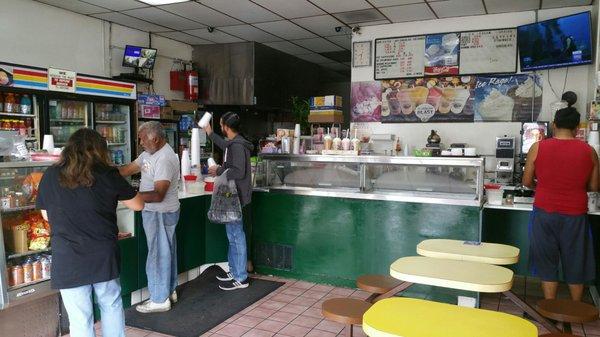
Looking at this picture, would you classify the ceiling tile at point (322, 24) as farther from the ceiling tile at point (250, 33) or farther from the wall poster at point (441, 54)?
the wall poster at point (441, 54)

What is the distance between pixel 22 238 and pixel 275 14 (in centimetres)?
428

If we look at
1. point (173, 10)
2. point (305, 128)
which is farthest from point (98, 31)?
point (305, 128)

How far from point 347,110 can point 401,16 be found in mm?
5637

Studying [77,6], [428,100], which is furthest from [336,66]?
[77,6]

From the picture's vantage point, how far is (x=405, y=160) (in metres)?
4.11

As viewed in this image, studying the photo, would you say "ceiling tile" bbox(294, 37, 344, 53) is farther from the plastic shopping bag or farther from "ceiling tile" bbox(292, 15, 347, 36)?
the plastic shopping bag

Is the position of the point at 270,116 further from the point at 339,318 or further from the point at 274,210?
the point at 339,318

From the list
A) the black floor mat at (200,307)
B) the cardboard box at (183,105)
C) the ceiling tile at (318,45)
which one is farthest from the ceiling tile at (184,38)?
the black floor mat at (200,307)

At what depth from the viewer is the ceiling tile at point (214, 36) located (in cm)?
715

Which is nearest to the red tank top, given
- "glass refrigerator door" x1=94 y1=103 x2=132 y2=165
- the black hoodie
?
the black hoodie

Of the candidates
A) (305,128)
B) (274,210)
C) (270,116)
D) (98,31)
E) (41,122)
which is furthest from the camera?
(270,116)

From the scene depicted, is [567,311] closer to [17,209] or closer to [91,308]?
[91,308]

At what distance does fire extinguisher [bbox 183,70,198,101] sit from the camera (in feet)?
25.6

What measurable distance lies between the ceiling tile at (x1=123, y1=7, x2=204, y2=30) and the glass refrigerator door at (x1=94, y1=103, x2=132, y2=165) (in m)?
1.31
